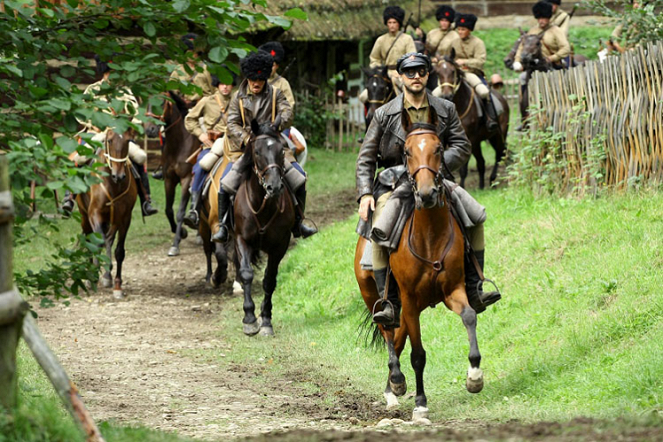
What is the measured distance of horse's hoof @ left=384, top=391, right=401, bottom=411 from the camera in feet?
28.5

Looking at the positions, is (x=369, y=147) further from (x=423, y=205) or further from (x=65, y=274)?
(x=65, y=274)

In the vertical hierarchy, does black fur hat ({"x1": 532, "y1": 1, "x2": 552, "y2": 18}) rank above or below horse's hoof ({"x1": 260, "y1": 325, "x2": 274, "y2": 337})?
above

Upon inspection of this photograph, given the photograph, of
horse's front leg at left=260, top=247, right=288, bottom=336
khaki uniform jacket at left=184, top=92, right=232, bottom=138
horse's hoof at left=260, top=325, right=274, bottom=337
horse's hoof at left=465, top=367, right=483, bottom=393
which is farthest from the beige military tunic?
horse's hoof at left=465, top=367, right=483, bottom=393

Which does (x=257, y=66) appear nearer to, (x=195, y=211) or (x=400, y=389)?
(x=195, y=211)

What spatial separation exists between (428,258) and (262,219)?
4961 mm

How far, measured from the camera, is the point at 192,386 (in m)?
9.91

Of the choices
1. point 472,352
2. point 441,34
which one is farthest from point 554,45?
point 472,352

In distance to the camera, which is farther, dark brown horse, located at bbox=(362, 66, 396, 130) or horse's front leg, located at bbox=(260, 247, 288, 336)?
dark brown horse, located at bbox=(362, 66, 396, 130)

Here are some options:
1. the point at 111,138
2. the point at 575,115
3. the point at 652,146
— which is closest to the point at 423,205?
the point at 652,146

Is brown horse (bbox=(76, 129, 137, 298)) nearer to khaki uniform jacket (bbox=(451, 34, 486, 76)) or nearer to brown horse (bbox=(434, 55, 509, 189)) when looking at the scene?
brown horse (bbox=(434, 55, 509, 189))

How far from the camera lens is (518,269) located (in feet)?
38.3

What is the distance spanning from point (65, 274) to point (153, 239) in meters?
12.2

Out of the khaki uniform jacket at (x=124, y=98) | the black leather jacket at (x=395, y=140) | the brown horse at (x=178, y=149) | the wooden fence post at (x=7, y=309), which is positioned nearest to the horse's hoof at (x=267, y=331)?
the black leather jacket at (x=395, y=140)

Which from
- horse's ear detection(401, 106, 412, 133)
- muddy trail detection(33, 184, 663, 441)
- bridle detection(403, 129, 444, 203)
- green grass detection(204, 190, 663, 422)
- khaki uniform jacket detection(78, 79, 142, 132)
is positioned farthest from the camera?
horse's ear detection(401, 106, 412, 133)
